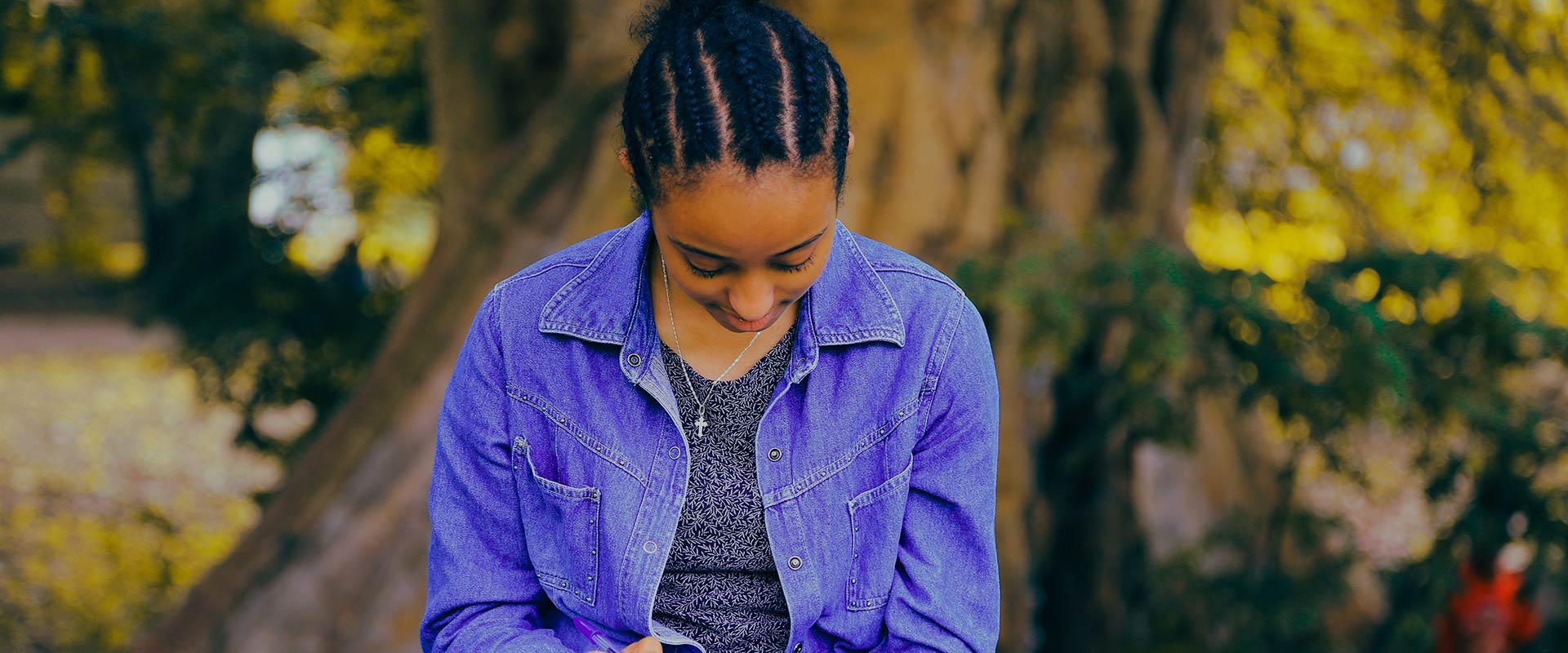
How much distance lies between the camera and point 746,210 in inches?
58.8

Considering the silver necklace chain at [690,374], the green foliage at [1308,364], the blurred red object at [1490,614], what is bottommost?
the blurred red object at [1490,614]

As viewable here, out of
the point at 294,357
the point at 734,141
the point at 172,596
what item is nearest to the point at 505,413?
the point at 734,141

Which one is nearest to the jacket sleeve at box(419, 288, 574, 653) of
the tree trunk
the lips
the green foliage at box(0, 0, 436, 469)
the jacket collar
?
the jacket collar

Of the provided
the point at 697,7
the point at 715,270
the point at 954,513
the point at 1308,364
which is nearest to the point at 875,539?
the point at 954,513

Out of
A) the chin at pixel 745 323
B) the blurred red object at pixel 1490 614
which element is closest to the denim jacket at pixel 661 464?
the chin at pixel 745 323

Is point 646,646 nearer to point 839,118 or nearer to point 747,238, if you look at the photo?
point 747,238

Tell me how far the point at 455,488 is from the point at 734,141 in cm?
65

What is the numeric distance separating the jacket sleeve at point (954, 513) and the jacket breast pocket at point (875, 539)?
23mm

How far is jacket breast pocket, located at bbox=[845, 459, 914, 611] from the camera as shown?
1.77 m

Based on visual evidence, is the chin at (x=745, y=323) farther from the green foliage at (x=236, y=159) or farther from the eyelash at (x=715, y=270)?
the green foliage at (x=236, y=159)

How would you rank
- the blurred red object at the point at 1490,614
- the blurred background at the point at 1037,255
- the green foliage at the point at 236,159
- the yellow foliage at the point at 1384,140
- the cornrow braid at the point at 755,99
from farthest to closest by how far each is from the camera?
the green foliage at the point at 236,159
the yellow foliage at the point at 1384,140
the blurred red object at the point at 1490,614
the blurred background at the point at 1037,255
the cornrow braid at the point at 755,99

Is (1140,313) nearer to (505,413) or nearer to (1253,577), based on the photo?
(1253,577)

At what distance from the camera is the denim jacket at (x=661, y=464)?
173cm

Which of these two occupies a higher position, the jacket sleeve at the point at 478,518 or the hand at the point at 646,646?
the jacket sleeve at the point at 478,518
